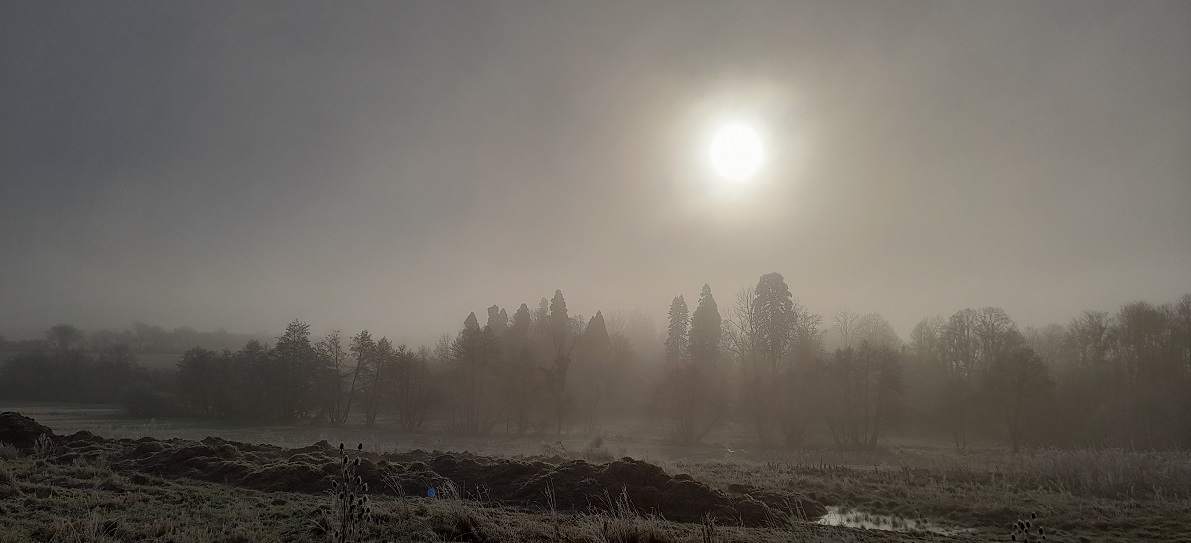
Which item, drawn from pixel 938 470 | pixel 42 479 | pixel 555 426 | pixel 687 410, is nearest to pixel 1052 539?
pixel 938 470

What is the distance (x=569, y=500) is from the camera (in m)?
13.8

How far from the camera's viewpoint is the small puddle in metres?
13.0

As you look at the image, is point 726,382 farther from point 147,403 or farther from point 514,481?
point 147,403

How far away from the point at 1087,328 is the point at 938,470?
53.2 metres

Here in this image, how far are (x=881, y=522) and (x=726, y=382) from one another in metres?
41.1

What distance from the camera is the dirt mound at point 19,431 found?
65.5ft

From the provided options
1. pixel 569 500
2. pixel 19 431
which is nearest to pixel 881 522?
pixel 569 500

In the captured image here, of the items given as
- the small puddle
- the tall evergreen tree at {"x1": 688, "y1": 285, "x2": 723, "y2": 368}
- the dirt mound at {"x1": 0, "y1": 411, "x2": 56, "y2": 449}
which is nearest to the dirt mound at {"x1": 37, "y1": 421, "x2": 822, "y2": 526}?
the small puddle

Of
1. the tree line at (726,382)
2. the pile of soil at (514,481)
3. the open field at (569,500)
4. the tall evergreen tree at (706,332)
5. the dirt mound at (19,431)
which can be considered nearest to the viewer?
the open field at (569,500)

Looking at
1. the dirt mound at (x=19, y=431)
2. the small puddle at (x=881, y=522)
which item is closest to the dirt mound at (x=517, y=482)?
the small puddle at (x=881, y=522)

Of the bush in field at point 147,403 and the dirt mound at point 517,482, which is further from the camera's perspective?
the bush in field at point 147,403

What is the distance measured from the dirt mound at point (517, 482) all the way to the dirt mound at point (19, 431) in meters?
4.10

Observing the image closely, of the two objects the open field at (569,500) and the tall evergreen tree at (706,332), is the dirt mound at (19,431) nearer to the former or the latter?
the open field at (569,500)

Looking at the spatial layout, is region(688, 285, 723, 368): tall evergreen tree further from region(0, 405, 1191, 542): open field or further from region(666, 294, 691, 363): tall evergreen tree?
region(0, 405, 1191, 542): open field
